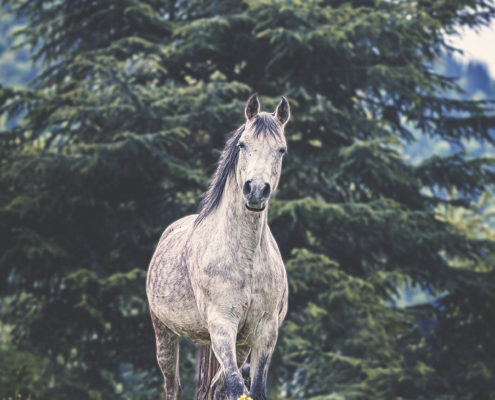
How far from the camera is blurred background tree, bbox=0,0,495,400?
1098 cm

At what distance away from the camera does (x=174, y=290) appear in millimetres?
4539

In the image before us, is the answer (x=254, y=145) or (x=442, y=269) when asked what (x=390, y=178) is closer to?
(x=442, y=269)

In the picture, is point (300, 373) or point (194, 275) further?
point (300, 373)

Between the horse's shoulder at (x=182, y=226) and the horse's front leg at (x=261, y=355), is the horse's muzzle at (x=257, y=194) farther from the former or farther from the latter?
the horse's shoulder at (x=182, y=226)

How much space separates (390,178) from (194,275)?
27.5 feet

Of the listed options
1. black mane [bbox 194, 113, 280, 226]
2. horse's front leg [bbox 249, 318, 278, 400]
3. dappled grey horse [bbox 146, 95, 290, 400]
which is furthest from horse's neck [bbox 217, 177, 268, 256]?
horse's front leg [bbox 249, 318, 278, 400]

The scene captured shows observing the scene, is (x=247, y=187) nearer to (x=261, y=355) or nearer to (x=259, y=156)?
(x=259, y=156)

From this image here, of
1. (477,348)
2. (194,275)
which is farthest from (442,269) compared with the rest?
(194,275)

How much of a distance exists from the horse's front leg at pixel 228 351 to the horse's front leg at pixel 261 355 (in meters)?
0.19

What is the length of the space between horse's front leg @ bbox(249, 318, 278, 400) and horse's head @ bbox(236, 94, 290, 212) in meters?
0.85

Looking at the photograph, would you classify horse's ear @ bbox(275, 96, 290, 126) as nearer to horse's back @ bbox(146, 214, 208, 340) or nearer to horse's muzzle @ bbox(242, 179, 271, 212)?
horse's muzzle @ bbox(242, 179, 271, 212)

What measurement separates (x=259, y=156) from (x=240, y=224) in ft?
1.73

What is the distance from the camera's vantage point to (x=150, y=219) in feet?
39.0

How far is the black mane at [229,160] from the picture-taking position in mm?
3914
